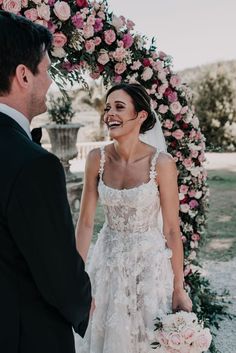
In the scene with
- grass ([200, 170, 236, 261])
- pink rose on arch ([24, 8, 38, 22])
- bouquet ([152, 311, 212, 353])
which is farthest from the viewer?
grass ([200, 170, 236, 261])

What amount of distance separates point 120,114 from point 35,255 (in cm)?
182

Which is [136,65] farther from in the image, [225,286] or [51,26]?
[225,286]

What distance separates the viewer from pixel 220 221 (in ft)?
33.4

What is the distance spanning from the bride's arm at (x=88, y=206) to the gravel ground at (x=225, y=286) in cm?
227

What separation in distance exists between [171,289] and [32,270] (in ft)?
5.96

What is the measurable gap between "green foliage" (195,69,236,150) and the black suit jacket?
21014mm

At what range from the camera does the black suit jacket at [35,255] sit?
1378 millimetres

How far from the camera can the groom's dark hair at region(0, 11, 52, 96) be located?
4.83 ft

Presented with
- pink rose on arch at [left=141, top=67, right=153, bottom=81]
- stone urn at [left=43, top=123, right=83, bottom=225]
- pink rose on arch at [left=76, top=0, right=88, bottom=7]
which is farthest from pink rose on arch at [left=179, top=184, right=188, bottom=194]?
stone urn at [left=43, top=123, right=83, bottom=225]

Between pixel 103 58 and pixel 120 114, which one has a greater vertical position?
pixel 103 58

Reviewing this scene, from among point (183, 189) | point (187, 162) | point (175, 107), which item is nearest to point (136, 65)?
point (175, 107)

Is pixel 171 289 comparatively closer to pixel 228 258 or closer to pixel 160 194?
pixel 160 194

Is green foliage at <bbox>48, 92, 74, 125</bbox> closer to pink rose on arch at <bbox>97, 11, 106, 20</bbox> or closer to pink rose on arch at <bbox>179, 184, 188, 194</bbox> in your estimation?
pink rose on arch at <bbox>179, 184, 188, 194</bbox>

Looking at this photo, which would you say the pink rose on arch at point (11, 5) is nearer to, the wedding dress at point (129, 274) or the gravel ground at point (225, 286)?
the wedding dress at point (129, 274)
